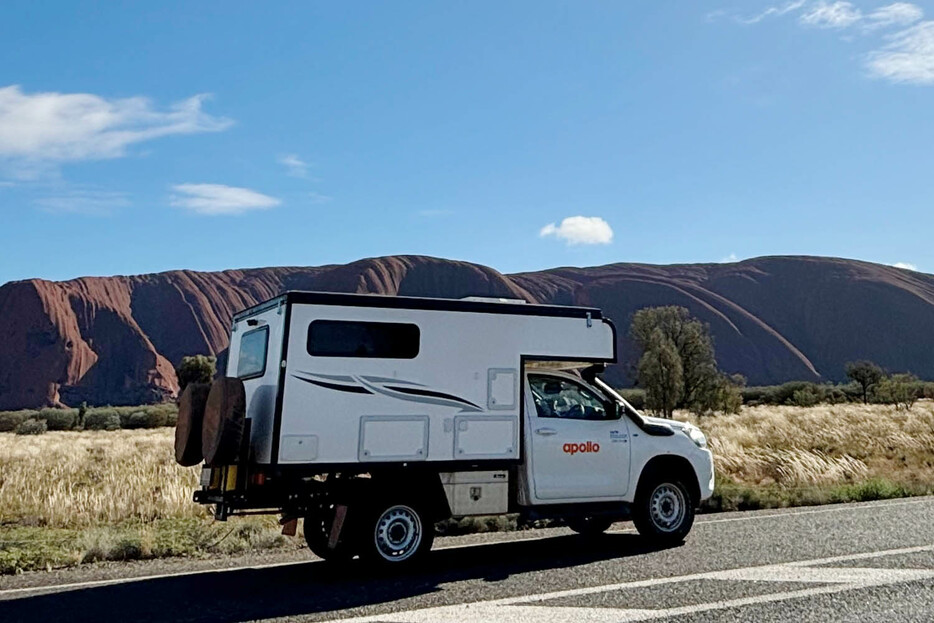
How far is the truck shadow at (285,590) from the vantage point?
274 inches

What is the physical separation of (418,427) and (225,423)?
1975mm

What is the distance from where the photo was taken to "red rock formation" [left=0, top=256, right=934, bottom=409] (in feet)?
361

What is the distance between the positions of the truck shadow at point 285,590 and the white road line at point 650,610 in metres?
0.40

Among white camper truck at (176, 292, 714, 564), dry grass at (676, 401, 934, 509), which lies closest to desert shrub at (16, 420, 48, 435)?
dry grass at (676, 401, 934, 509)

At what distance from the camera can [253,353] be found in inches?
379

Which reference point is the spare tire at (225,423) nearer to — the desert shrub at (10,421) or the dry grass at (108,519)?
the dry grass at (108,519)

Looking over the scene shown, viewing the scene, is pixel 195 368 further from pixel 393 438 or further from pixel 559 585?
pixel 559 585

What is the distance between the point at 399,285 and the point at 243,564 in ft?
391

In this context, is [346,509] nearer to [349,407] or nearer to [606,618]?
[349,407]

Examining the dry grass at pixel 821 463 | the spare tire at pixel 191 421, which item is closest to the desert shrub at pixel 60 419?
the dry grass at pixel 821 463

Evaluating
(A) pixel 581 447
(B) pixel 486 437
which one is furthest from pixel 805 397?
(B) pixel 486 437

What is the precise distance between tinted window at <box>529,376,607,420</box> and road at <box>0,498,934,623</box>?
1.56m

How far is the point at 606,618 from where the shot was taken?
6211 mm

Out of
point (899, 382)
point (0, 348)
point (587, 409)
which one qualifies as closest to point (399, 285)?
point (0, 348)
